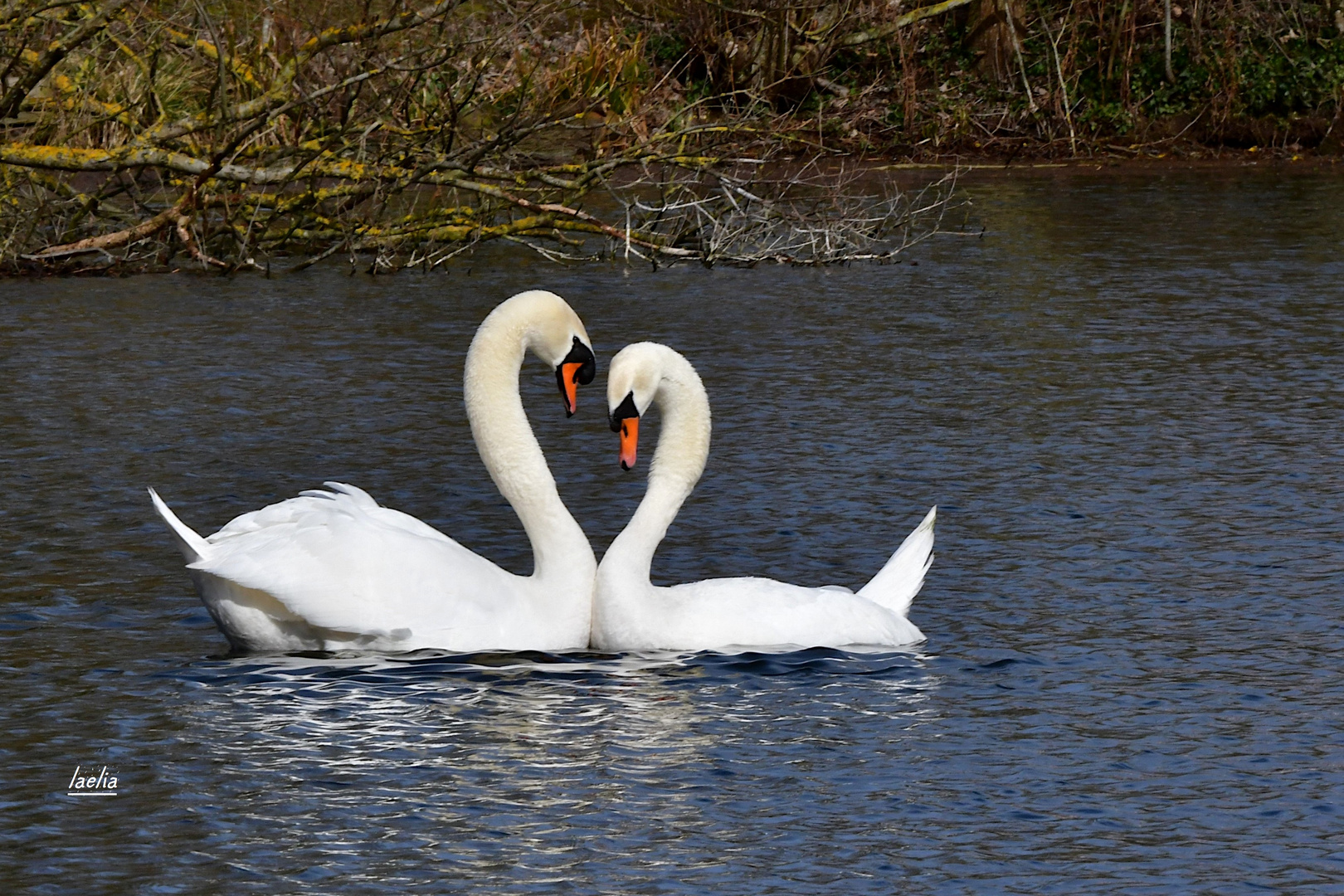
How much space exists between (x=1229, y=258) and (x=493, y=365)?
37.3ft

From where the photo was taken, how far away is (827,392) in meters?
11.7

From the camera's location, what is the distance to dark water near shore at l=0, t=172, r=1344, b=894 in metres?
5.09

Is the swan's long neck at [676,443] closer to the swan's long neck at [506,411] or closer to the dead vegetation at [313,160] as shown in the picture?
the swan's long neck at [506,411]

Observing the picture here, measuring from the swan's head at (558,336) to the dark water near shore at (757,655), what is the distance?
3.27 ft

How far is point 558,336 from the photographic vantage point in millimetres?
7219

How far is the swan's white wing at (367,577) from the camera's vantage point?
6488 mm

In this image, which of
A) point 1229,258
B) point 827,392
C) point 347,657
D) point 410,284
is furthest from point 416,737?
point 1229,258

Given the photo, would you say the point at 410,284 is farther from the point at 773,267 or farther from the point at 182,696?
the point at 182,696

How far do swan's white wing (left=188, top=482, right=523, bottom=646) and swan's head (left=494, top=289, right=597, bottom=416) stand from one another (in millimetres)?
754

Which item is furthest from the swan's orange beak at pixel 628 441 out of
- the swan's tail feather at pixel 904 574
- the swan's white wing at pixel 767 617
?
the swan's tail feather at pixel 904 574

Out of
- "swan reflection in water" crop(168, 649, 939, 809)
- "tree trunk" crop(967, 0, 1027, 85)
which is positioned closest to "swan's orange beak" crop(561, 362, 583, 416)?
"swan reflection in water" crop(168, 649, 939, 809)

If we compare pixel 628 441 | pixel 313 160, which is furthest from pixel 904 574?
pixel 313 160

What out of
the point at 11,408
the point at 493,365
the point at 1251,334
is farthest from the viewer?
the point at 1251,334

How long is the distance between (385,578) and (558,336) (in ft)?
3.69
